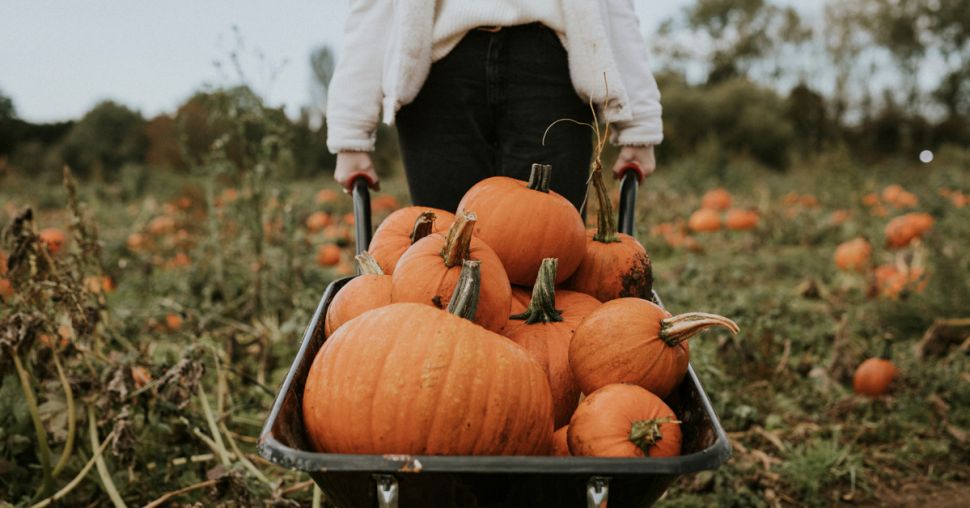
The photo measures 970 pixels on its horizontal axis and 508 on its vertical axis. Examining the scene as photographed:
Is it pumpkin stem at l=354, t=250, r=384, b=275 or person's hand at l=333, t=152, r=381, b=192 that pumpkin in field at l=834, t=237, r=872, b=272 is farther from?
pumpkin stem at l=354, t=250, r=384, b=275

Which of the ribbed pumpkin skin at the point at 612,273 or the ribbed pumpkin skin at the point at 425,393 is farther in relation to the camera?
the ribbed pumpkin skin at the point at 612,273

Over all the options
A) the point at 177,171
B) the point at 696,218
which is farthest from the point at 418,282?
the point at 177,171

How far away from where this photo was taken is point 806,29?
32.8 meters

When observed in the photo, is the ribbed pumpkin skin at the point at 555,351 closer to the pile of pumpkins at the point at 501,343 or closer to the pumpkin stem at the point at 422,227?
the pile of pumpkins at the point at 501,343

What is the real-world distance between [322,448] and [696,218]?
19.9 ft

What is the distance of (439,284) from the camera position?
4.42ft

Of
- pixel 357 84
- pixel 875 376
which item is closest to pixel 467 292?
pixel 357 84

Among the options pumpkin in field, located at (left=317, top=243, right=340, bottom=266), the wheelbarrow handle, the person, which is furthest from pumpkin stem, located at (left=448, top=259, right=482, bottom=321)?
pumpkin in field, located at (left=317, top=243, right=340, bottom=266)

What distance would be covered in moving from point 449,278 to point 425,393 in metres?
0.28

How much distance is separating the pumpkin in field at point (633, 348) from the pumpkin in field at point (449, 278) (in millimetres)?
153

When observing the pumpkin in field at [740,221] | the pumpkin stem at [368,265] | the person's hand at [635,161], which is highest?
the person's hand at [635,161]

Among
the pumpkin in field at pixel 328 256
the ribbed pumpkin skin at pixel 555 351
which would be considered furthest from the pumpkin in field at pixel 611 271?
the pumpkin in field at pixel 328 256

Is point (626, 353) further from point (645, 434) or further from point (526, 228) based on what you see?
point (526, 228)

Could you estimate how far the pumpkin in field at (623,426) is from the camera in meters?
1.15
